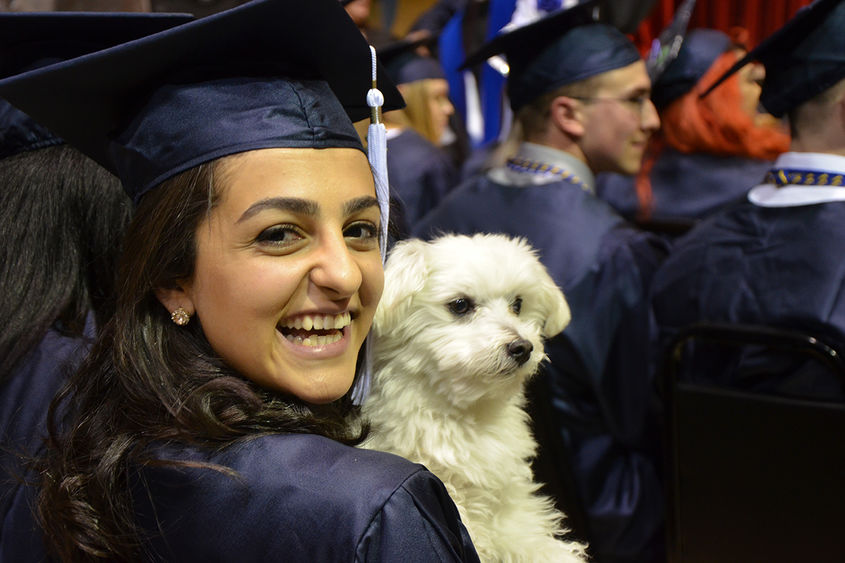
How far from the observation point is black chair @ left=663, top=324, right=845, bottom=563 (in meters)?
2.04

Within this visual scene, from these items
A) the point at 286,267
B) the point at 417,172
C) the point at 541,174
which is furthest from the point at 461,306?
the point at 417,172

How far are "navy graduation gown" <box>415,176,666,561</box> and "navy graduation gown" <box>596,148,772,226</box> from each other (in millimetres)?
1736

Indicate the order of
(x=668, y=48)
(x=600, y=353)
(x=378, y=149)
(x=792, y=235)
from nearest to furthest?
(x=378, y=149)
(x=792, y=235)
(x=600, y=353)
(x=668, y=48)

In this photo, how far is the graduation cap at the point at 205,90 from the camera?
1141 mm

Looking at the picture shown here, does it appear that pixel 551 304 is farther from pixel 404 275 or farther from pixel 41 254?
pixel 41 254

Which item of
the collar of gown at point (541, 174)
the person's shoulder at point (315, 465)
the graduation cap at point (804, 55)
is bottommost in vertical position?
the collar of gown at point (541, 174)

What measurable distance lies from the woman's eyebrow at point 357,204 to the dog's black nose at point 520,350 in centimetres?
43

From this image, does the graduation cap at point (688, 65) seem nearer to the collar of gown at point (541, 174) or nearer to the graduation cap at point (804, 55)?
the collar of gown at point (541, 174)

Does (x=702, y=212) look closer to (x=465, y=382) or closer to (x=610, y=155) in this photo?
(x=610, y=155)

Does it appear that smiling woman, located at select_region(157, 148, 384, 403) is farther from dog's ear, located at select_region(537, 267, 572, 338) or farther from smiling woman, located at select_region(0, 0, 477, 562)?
dog's ear, located at select_region(537, 267, 572, 338)

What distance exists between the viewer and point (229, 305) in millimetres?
1150

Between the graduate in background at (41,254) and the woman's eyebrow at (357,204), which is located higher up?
the woman's eyebrow at (357,204)

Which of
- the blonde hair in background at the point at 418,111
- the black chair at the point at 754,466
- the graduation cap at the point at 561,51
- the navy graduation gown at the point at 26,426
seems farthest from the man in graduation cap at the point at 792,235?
the blonde hair in background at the point at 418,111

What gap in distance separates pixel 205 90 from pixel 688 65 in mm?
3442
